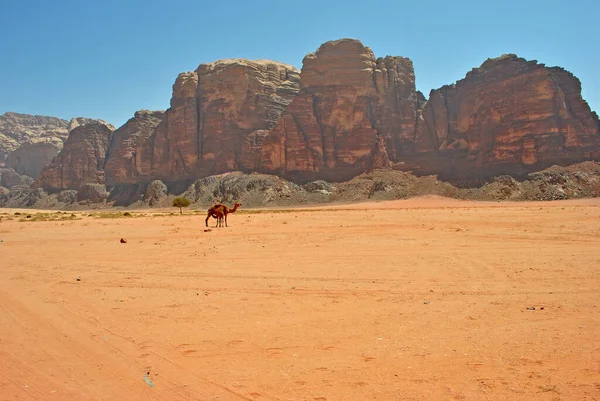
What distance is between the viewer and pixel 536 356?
249 inches

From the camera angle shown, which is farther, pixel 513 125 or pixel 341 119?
pixel 341 119

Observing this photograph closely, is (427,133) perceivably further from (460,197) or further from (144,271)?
(144,271)

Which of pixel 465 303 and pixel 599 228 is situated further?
pixel 599 228

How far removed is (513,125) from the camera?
82.9m

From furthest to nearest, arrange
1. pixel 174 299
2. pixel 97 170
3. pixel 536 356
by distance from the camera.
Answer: pixel 97 170 < pixel 174 299 < pixel 536 356

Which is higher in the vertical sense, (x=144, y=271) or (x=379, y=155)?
(x=379, y=155)

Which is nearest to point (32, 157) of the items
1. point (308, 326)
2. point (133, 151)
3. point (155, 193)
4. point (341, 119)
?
point (133, 151)

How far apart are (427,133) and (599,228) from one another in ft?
259

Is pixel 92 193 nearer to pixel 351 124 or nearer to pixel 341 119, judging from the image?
pixel 341 119

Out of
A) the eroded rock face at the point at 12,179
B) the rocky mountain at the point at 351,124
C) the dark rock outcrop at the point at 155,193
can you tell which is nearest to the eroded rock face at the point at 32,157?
the eroded rock face at the point at 12,179

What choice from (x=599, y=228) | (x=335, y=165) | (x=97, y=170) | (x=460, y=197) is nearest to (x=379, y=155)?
(x=335, y=165)

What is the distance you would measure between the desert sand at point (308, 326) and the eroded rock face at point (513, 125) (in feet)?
239

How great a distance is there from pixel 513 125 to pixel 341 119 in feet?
115

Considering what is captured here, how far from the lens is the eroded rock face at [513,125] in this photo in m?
79.6
